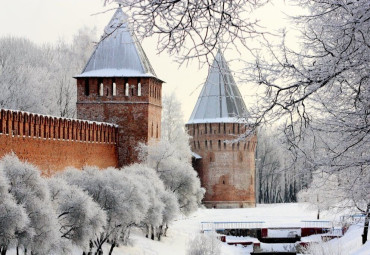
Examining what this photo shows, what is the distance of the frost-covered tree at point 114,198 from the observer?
1850 centimetres

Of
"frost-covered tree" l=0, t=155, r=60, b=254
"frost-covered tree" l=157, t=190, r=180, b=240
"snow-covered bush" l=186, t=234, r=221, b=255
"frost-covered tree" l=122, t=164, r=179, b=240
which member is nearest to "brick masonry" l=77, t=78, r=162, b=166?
"frost-covered tree" l=122, t=164, r=179, b=240

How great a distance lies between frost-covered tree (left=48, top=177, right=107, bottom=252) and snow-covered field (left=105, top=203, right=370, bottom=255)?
253cm

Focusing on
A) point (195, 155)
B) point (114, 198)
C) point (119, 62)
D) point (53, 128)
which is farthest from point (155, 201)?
point (195, 155)

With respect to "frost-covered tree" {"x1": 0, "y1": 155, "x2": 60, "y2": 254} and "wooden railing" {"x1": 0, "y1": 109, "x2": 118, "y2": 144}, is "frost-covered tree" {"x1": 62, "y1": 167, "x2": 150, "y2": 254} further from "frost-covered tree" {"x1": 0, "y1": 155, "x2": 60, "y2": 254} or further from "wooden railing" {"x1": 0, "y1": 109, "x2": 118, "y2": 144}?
"frost-covered tree" {"x1": 0, "y1": 155, "x2": 60, "y2": 254}

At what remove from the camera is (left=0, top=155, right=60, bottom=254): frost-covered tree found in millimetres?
14367

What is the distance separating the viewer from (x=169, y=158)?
83.3 feet

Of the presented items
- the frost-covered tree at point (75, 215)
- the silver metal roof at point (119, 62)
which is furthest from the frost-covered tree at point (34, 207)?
the silver metal roof at point (119, 62)

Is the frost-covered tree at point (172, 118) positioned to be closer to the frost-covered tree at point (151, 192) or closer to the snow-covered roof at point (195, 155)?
the snow-covered roof at point (195, 155)

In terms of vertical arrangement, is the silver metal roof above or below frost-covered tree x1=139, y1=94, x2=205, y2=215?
above

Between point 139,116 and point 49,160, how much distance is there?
18.1 ft

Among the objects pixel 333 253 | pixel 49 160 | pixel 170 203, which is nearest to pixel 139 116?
pixel 170 203

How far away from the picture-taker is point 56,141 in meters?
20.6

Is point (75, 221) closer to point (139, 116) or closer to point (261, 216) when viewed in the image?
point (139, 116)

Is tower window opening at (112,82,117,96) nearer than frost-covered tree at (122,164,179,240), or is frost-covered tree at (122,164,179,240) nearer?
frost-covered tree at (122,164,179,240)
